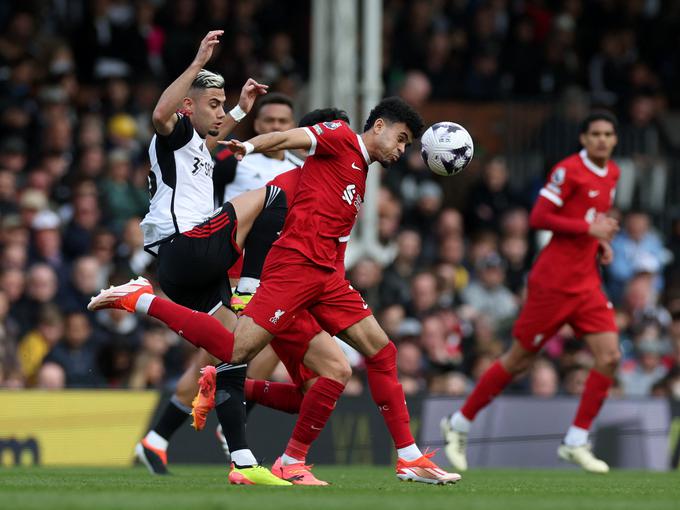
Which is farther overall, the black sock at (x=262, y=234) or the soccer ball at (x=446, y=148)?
the black sock at (x=262, y=234)

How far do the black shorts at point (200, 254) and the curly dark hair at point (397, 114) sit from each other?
1.05m

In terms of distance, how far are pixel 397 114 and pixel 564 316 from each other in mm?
3494

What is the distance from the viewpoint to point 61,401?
1191 cm

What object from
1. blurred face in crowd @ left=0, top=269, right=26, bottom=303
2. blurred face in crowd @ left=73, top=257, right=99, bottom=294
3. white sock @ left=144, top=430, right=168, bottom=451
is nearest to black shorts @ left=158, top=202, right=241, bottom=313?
white sock @ left=144, top=430, right=168, bottom=451

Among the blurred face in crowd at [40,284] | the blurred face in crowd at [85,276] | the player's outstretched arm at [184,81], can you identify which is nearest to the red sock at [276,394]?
the player's outstretched arm at [184,81]

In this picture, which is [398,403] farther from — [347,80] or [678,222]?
[678,222]

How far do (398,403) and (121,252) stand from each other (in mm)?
6347

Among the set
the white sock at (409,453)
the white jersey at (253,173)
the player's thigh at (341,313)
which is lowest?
the white sock at (409,453)

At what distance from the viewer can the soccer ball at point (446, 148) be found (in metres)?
8.81

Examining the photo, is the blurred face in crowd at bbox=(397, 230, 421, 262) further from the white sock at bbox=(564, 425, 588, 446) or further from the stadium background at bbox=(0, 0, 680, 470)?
the white sock at bbox=(564, 425, 588, 446)

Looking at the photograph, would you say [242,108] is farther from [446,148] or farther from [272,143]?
[446,148]

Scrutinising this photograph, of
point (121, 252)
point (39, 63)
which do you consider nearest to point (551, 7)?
point (39, 63)

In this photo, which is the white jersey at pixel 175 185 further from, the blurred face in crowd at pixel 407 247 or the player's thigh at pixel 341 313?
the blurred face in crowd at pixel 407 247

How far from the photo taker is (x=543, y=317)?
11.4 m
